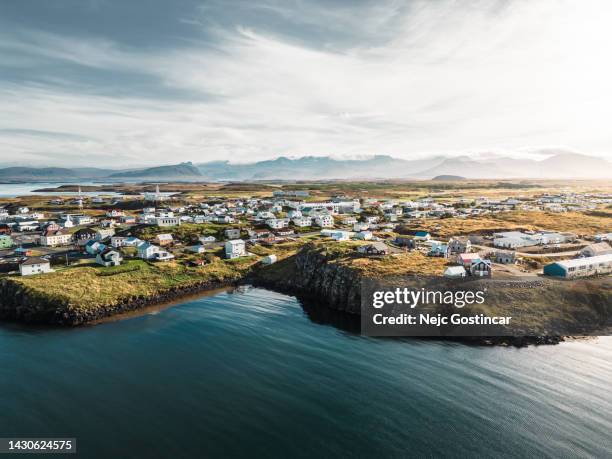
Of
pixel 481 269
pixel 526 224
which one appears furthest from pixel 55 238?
pixel 526 224

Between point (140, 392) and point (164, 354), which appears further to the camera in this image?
point (164, 354)

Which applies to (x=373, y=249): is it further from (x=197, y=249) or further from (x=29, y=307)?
(x=29, y=307)

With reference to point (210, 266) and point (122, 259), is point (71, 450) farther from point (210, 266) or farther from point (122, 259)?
point (122, 259)

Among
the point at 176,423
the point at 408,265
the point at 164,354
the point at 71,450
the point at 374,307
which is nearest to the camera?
the point at 71,450

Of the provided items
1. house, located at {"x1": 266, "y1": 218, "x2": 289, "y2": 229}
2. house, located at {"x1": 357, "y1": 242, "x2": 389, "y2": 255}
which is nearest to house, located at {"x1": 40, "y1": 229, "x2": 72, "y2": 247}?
house, located at {"x1": 266, "y1": 218, "x2": 289, "y2": 229}

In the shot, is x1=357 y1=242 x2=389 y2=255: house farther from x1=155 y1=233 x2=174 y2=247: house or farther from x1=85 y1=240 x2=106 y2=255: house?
x1=85 y1=240 x2=106 y2=255: house

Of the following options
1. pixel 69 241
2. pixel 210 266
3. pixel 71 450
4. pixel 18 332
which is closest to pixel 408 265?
pixel 210 266
